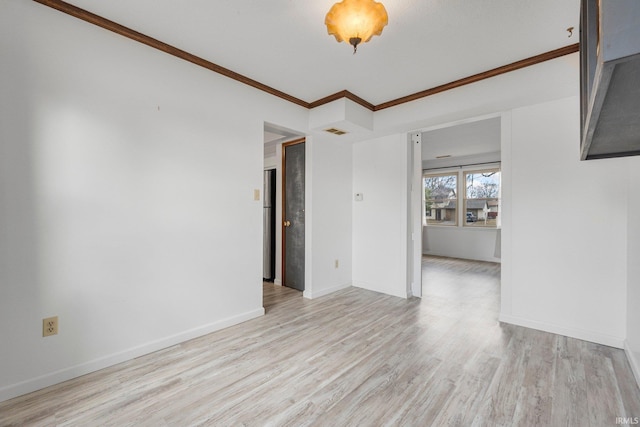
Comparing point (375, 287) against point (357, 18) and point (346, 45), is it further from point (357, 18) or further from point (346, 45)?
point (357, 18)

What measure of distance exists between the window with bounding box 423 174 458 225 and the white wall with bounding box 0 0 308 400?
6.15 m

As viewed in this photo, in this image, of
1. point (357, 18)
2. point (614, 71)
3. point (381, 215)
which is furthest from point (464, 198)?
point (614, 71)

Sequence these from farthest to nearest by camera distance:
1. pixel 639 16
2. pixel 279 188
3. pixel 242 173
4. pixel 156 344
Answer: pixel 279 188 < pixel 242 173 < pixel 156 344 < pixel 639 16

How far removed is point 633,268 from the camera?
7.17ft

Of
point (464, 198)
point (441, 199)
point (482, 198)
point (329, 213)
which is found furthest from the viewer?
point (441, 199)

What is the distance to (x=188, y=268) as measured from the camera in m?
2.54

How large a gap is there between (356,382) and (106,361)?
6.14 feet

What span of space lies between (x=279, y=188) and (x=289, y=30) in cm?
242

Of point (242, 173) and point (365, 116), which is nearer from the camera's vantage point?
point (242, 173)

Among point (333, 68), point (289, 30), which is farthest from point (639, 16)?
point (333, 68)

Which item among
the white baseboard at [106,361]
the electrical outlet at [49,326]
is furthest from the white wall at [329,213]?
the electrical outlet at [49,326]

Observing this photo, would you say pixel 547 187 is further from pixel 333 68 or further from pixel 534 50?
pixel 333 68

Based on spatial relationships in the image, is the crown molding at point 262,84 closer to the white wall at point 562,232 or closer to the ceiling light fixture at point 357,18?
the white wall at point 562,232

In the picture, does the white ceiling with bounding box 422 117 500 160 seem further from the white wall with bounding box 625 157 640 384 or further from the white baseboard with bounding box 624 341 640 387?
the white baseboard with bounding box 624 341 640 387
